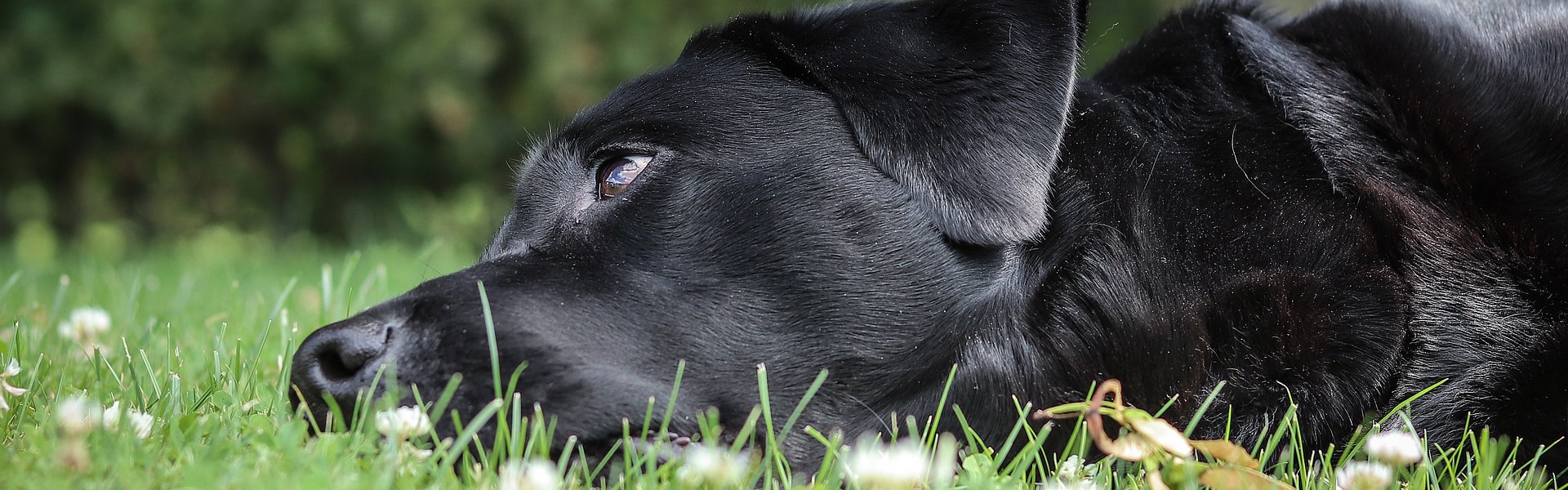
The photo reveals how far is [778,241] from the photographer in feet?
6.16

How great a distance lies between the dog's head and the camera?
1720 millimetres

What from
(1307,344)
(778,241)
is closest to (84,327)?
(778,241)

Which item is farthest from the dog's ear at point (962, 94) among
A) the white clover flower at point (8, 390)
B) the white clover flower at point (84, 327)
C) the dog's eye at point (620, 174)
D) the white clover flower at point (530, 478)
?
the white clover flower at point (84, 327)

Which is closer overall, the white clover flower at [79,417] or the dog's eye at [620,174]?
the white clover flower at [79,417]

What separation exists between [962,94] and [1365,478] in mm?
864

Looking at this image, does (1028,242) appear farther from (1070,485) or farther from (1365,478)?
(1365,478)

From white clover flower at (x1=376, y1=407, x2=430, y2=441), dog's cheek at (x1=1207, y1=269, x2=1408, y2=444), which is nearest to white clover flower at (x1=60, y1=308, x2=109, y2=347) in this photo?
white clover flower at (x1=376, y1=407, x2=430, y2=441)

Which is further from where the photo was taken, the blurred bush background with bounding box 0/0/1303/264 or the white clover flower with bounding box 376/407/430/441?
the blurred bush background with bounding box 0/0/1303/264

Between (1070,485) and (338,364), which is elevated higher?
(338,364)

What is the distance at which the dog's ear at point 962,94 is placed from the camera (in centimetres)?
190

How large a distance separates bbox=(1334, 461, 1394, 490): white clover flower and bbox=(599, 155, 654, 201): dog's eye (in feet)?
3.87

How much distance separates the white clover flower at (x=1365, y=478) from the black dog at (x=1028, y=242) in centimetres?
33

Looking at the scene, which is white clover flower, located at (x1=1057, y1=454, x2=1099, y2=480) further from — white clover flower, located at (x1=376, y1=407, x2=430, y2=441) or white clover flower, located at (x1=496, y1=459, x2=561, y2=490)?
white clover flower, located at (x1=376, y1=407, x2=430, y2=441)

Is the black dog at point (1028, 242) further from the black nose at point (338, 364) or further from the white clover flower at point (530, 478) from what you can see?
the white clover flower at point (530, 478)
